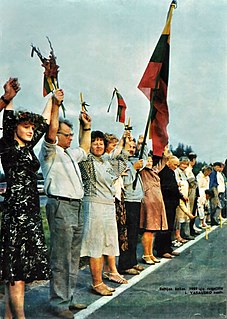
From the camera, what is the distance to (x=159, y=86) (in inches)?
180

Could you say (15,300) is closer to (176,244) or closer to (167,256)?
(167,256)

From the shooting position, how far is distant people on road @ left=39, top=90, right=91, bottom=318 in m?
4.03

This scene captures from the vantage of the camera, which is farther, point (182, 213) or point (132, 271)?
point (182, 213)

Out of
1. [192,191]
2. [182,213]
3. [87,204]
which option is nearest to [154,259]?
[182,213]

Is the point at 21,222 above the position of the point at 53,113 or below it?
below

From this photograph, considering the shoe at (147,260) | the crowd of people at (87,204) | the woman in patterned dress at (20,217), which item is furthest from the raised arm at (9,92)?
the shoe at (147,260)

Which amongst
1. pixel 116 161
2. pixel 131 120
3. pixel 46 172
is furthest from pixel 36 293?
pixel 131 120

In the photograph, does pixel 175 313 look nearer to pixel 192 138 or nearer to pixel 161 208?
pixel 161 208

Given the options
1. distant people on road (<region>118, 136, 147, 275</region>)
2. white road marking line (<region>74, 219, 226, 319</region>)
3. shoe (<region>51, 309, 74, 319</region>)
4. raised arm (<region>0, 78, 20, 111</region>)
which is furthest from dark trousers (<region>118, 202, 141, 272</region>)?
raised arm (<region>0, 78, 20, 111</region>)

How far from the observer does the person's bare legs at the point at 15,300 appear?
12.7 ft

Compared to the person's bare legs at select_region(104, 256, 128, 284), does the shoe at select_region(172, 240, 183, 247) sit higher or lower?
higher

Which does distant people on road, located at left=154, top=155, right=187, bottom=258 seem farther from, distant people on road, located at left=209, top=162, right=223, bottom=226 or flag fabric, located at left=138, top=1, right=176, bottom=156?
distant people on road, located at left=209, top=162, right=223, bottom=226

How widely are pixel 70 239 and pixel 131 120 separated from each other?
3.66ft

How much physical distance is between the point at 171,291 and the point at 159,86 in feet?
5.48
